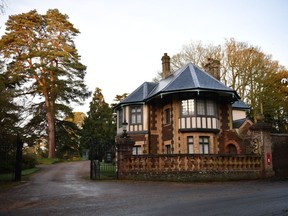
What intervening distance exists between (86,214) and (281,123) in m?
38.0

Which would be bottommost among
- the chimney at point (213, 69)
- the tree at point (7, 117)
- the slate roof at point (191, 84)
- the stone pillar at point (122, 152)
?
the stone pillar at point (122, 152)

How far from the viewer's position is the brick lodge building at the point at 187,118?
802 inches

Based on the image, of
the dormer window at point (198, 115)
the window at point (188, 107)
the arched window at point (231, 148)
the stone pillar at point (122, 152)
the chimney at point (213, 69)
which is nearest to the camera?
the stone pillar at point (122, 152)

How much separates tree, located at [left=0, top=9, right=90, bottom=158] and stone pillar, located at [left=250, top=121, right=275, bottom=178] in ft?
77.9

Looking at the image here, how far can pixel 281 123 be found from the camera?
3931 cm

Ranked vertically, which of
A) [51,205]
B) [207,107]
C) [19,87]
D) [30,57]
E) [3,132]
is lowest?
Result: [51,205]

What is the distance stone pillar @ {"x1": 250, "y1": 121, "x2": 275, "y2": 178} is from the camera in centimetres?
1645

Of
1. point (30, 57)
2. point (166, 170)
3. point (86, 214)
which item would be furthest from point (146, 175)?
point (30, 57)

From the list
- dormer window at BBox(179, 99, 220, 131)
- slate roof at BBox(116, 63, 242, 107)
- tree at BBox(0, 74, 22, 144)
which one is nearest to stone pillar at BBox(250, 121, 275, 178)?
dormer window at BBox(179, 99, 220, 131)

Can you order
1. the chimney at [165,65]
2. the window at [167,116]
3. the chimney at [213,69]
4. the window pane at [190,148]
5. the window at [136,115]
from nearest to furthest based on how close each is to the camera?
the window pane at [190,148]
the window at [167,116]
the window at [136,115]
the chimney at [213,69]
the chimney at [165,65]

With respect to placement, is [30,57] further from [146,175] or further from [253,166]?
[253,166]

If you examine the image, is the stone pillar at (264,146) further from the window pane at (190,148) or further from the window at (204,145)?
the window pane at (190,148)


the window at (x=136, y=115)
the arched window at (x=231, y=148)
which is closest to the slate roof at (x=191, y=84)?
the window at (x=136, y=115)

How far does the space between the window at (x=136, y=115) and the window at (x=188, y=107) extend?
4746mm
